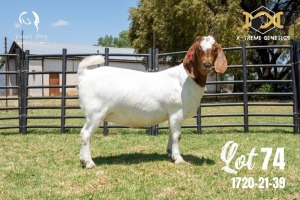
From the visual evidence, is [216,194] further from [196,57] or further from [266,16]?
[266,16]

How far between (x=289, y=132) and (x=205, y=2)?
52.3 feet

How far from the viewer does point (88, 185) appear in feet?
14.2

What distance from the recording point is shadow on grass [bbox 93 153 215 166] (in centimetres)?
552

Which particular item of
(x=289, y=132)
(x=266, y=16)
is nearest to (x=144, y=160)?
(x=289, y=132)

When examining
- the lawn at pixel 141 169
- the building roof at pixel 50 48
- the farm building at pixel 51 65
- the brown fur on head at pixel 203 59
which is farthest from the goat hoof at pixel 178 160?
the building roof at pixel 50 48

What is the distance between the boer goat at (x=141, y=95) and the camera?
17.1ft

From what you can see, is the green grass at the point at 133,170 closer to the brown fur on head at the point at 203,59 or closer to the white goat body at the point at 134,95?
the white goat body at the point at 134,95

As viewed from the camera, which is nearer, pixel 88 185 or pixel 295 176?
pixel 88 185

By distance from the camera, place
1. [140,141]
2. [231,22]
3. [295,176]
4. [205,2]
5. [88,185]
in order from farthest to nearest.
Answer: [205,2]
[231,22]
[140,141]
[295,176]
[88,185]

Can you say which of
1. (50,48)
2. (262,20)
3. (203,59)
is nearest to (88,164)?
(203,59)

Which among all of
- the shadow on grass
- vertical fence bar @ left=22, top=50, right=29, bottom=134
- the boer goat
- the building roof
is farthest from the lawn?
the building roof

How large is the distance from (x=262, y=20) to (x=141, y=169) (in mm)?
21052

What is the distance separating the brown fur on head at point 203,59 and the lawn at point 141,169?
51.1 inches

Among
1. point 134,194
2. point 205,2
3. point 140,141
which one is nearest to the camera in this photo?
point 134,194
